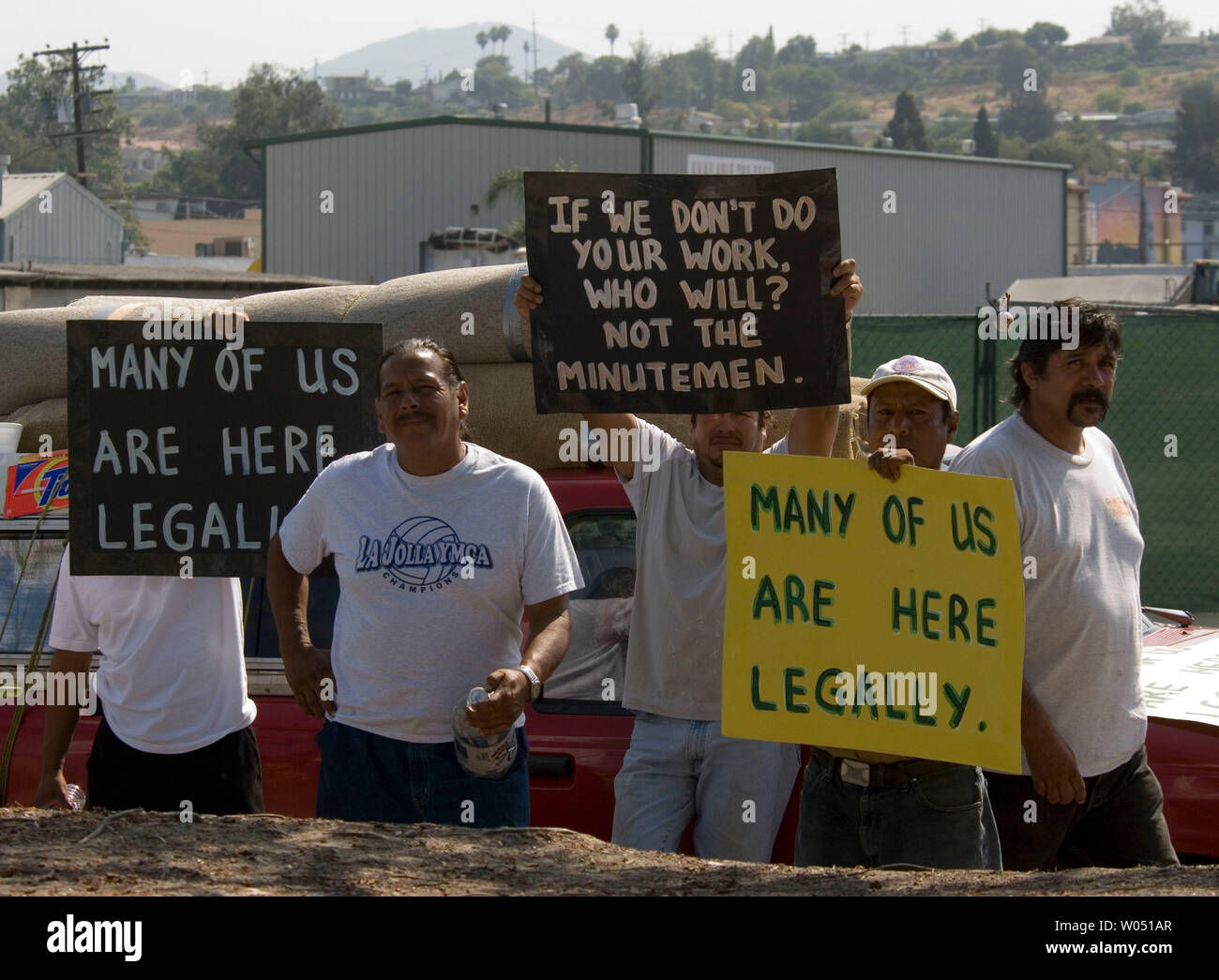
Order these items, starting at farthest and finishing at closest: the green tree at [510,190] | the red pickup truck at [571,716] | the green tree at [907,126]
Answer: the green tree at [907,126]
the green tree at [510,190]
the red pickup truck at [571,716]

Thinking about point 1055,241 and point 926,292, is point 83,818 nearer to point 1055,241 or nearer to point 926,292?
point 926,292

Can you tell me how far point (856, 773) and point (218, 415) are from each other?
206 centimetres

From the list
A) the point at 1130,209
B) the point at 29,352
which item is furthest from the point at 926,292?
the point at 1130,209

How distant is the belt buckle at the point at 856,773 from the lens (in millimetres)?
3938

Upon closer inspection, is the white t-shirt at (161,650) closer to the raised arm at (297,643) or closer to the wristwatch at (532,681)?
the raised arm at (297,643)

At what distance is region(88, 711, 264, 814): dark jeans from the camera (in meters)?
4.30

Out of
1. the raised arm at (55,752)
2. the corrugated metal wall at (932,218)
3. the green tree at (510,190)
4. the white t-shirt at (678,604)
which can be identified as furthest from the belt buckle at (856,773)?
the green tree at (510,190)

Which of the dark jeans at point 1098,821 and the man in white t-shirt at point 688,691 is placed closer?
the dark jeans at point 1098,821

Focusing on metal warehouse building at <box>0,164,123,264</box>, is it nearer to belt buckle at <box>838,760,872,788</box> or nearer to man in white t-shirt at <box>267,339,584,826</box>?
man in white t-shirt at <box>267,339,584,826</box>

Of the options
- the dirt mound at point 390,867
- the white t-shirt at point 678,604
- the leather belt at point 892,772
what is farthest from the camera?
the white t-shirt at point 678,604

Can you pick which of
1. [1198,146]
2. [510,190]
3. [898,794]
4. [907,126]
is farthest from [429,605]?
[1198,146]

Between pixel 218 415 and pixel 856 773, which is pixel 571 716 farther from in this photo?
pixel 218 415

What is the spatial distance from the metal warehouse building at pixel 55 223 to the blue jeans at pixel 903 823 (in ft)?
142

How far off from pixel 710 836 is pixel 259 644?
5.15 feet
